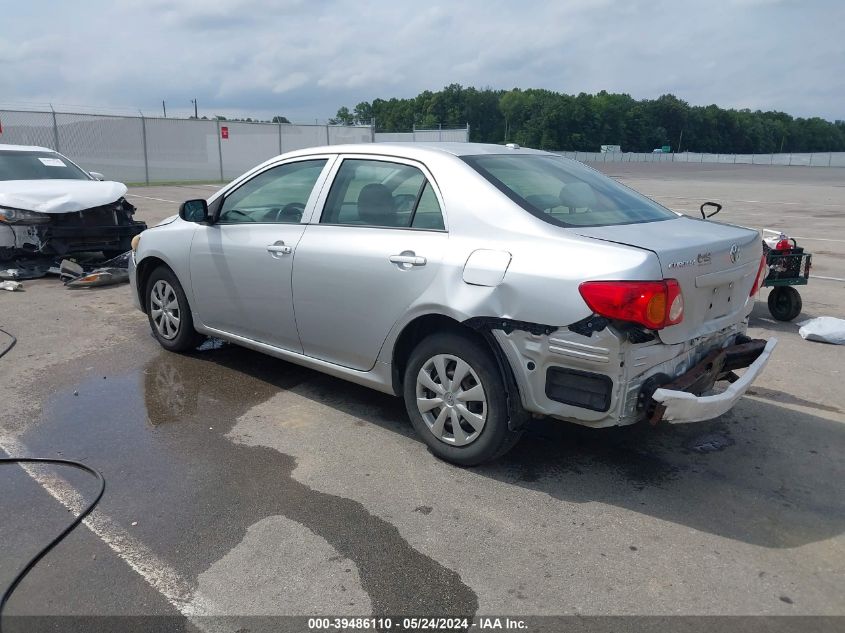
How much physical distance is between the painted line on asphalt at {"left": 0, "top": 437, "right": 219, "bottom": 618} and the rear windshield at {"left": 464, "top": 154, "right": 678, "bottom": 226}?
2414mm

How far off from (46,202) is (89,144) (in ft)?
70.1

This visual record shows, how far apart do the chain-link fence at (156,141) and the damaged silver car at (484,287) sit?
988 inches

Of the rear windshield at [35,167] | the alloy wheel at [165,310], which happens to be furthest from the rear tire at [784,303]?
the rear windshield at [35,167]

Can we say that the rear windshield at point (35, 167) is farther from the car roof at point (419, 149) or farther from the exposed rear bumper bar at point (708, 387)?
the exposed rear bumper bar at point (708, 387)

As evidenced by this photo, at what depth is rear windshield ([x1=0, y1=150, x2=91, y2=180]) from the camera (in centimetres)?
955

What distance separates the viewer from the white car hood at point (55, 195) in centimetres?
861

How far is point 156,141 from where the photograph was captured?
29406 millimetres

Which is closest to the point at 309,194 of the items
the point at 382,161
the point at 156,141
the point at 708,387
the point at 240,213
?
the point at 382,161

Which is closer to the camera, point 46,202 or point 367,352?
point 367,352

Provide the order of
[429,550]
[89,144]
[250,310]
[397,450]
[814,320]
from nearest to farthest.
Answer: [429,550], [397,450], [250,310], [814,320], [89,144]

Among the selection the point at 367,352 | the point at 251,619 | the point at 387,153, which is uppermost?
the point at 387,153

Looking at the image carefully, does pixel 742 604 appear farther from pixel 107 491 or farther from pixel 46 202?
pixel 46 202

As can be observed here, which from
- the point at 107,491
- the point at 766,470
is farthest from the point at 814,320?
the point at 107,491

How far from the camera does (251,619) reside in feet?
8.80
